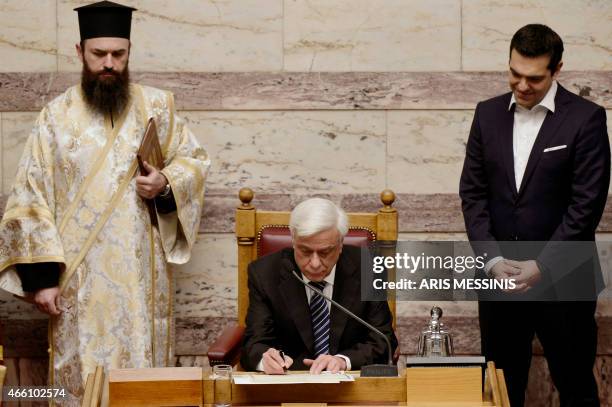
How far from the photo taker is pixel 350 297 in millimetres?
4887

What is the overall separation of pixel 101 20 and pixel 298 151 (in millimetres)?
1430

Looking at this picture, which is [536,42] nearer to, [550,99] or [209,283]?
[550,99]

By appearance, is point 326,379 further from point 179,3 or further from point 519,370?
point 179,3

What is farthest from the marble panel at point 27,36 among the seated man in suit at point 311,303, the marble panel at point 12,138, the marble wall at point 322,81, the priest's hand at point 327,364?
the priest's hand at point 327,364

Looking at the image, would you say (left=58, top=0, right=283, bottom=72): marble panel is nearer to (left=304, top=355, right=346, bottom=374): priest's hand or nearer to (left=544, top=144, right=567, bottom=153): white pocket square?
(left=544, top=144, right=567, bottom=153): white pocket square

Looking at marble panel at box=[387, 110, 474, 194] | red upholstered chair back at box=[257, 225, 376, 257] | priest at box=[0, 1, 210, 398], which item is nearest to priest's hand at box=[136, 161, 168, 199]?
priest at box=[0, 1, 210, 398]

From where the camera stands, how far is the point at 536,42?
5.16 meters

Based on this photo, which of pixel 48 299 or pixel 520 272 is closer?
pixel 520 272

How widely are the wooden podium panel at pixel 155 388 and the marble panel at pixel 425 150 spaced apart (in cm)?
297

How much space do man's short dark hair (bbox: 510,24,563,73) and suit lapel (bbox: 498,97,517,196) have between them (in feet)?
1.01

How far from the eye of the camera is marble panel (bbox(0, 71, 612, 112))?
6457 millimetres

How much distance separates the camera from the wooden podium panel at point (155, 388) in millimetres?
3699

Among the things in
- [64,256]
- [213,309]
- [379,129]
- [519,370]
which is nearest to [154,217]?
[64,256]

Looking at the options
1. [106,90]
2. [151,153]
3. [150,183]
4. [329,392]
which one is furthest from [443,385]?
[106,90]
